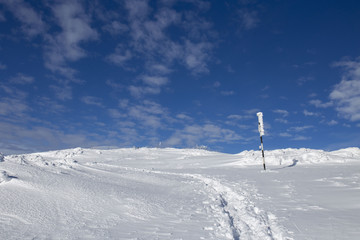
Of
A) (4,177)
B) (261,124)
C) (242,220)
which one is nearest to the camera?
(4,177)

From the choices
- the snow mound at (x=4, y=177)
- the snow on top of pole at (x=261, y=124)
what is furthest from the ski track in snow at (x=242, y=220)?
the snow on top of pole at (x=261, y=124)

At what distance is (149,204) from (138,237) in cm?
311

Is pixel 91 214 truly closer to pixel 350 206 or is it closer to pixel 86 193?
pixel 86 193

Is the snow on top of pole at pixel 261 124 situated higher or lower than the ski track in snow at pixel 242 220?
higher

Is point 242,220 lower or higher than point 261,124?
lower

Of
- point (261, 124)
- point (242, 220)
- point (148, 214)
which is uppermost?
point (261, 124)

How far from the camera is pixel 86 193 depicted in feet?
26.5

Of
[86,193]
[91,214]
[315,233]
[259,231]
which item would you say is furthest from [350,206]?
[86,193]

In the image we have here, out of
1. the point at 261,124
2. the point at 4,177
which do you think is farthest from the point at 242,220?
the point at 261,124

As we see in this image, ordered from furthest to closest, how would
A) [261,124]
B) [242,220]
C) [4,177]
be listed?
[261,124], [242,220], [4,177]

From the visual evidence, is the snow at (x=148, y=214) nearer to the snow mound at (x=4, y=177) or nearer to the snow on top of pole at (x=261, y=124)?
the snow mound at (x=4, y=177)

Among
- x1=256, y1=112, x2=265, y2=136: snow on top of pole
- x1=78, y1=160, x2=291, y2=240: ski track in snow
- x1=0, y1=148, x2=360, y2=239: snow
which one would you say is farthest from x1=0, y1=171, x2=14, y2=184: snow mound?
x1=256, y1=112, x2=265, y2=136: snow on top of pole

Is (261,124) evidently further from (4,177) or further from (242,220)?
(4,177)

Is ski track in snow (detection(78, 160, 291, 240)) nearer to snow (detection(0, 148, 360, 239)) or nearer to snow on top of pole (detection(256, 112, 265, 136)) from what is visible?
snow (detection(0, 148, 360, 239))
